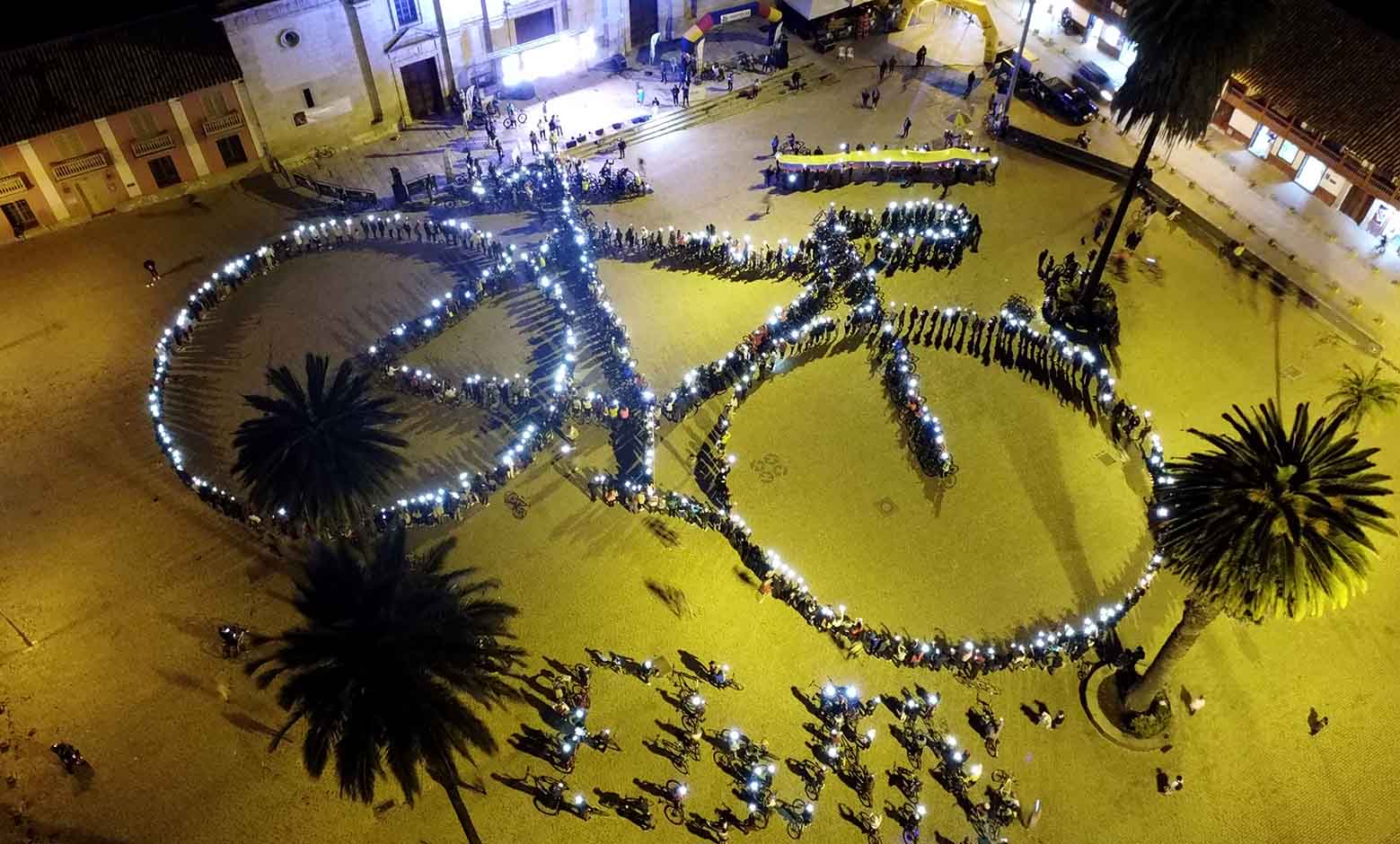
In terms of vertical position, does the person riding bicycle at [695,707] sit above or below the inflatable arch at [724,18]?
below

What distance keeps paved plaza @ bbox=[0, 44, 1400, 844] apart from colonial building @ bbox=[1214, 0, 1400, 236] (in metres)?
7.73

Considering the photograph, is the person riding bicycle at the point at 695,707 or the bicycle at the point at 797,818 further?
the person riding bicycle at the point at 695,707

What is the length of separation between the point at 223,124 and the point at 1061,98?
152 ft

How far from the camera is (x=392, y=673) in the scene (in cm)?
2870

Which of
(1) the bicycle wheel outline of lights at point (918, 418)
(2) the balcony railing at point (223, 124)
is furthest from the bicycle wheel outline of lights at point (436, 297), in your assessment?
(2) the balcony railing at point (223, 124)

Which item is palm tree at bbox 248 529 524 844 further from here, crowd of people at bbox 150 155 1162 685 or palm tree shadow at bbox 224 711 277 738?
crowd of people at bbox 150 155 1162 685

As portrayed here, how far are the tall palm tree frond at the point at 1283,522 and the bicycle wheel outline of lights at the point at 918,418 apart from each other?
863 cm

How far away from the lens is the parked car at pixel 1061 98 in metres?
58.3

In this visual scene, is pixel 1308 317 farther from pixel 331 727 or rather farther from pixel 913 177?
pixel 331 727

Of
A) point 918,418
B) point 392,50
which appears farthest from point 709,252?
point 392,50

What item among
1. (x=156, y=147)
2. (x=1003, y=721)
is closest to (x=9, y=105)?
(x=156, y=147)

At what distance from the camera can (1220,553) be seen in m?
27.7

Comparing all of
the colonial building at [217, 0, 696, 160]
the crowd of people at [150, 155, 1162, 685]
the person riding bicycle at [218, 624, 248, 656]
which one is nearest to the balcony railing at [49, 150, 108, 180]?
the colonial building at [217, 0, 696, 160]

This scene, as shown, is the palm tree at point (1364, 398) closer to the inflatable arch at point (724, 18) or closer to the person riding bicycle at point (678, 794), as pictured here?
the person riding bicycle at point (678, 794)
